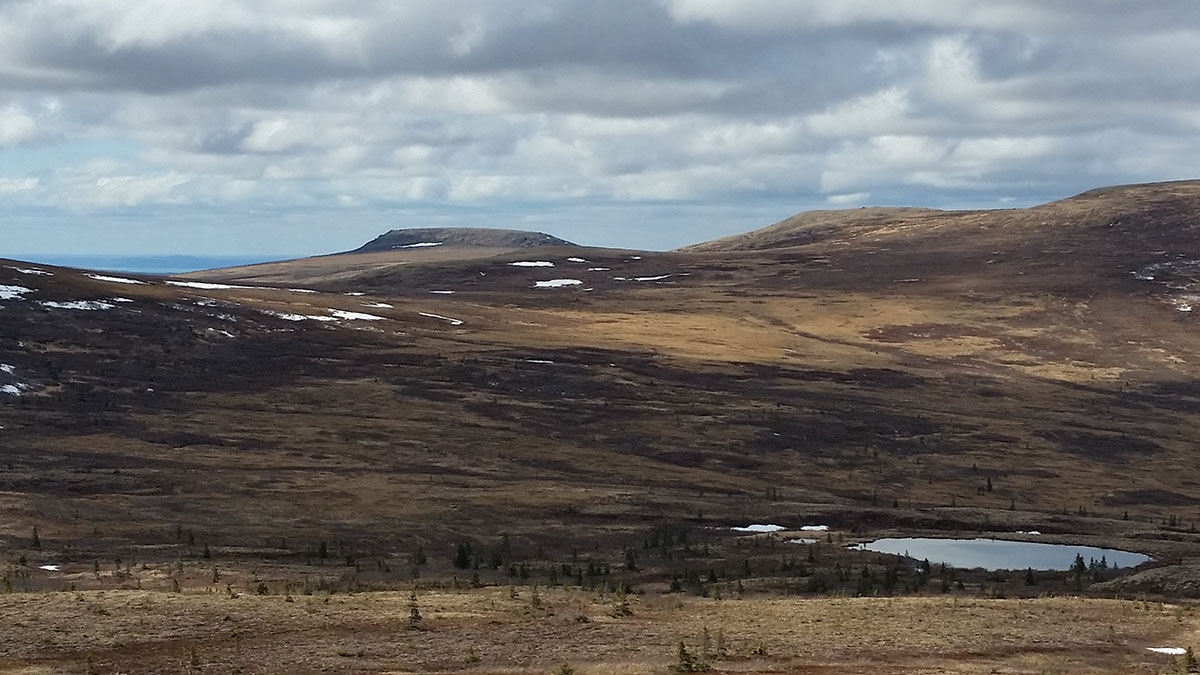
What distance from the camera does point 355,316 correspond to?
128 metres

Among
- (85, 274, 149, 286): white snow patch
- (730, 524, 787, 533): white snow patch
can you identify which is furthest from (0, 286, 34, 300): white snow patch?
(730, 524, 787, 533): white snow patch

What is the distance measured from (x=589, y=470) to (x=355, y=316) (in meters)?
57.0

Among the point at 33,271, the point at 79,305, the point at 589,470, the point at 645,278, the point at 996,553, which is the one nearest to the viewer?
the point at 996,553

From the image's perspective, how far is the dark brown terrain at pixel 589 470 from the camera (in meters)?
27.0

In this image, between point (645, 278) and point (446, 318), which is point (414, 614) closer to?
point (446, 318)

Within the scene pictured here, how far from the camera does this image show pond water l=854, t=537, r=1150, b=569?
1863 inches

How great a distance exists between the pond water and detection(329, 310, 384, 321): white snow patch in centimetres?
8109

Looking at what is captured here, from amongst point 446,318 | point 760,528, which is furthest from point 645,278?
point 760,528

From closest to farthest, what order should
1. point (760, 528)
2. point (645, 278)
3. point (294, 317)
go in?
point (760, 528)
point (294, 317)
point (645, 278)

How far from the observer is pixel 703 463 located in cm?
8088

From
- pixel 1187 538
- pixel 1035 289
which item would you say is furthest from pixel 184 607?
pixel 1035 289

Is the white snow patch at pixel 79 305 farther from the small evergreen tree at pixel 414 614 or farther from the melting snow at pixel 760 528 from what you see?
the small evergreen tree at pixel 414 614

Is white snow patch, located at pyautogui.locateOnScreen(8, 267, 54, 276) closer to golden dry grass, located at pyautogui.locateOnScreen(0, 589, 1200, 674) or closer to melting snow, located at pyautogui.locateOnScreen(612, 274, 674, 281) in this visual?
melting snow, located at pyautogui.locateOnScreen(612, 274, 674, 281)

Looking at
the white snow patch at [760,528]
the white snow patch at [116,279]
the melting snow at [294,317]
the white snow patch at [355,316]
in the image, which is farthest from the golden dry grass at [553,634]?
the white snow patch at [116,279]
